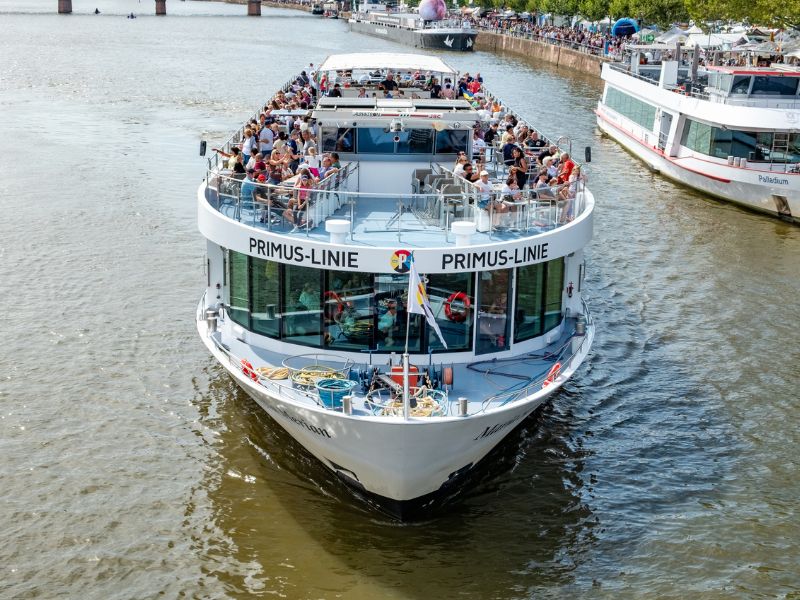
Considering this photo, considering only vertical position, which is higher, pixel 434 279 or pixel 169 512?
pixel 434 279

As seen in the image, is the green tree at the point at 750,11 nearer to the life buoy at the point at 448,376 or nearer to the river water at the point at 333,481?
the river water at the point at 333,481

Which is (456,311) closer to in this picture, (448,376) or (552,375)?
(448,376)

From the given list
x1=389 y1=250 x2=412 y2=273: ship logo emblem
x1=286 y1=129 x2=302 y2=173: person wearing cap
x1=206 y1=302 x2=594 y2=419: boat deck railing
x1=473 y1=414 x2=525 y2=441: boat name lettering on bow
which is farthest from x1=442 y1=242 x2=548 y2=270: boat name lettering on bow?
x1=286 y1=129 x2=302 y2=173: person wearing cap

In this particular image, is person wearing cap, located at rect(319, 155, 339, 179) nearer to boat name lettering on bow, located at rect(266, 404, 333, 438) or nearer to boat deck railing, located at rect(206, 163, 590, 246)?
boat deck railing, located at rect(206, 163, 590, 246)

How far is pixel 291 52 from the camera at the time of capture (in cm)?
9112

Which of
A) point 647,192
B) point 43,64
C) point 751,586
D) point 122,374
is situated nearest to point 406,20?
point 43,64

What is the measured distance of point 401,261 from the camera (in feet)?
50.0

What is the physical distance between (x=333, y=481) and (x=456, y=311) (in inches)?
130

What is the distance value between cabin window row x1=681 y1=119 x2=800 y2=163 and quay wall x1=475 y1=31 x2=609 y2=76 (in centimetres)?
2718

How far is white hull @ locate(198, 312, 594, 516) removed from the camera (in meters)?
14.2

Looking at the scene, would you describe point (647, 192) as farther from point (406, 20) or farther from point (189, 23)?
point (189, 23)

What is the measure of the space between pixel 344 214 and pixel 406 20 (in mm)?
94355

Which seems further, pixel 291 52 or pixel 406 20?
pixel 406 20

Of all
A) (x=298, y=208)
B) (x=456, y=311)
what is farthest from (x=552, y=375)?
(x=298, y=208)
